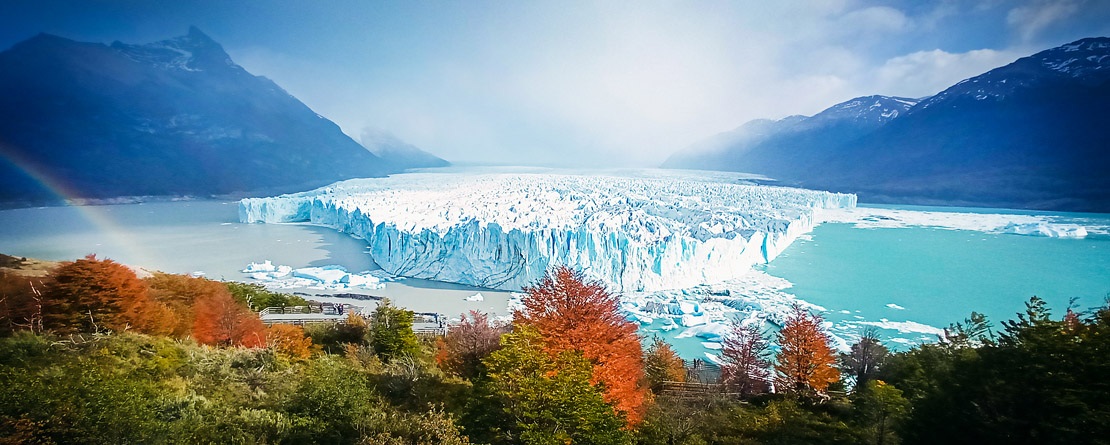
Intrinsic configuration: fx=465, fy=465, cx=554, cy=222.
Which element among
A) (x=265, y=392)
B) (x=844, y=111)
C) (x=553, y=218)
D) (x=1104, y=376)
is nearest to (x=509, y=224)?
(x=553, y=218)

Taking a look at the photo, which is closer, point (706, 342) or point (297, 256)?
point (706, 342)

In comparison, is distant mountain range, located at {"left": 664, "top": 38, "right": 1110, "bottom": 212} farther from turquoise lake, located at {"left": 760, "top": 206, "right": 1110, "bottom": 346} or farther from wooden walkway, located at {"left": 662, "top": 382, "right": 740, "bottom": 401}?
wooden walkway, located at {"left": 662, "top": 382, "right": 740, "bottom": 401}

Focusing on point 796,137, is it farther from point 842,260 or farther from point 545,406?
point 545,406

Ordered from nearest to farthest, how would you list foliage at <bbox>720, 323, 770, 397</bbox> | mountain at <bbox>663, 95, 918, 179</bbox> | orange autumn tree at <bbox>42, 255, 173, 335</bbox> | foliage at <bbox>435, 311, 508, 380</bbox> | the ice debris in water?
orange autumn tree at <bbox>42, 255, 173, 335</bbox>
foliage at <bbox>435, 311, 508, 380</bbox>
foliage at <bbox>720, 323, 770, 397</bbox>
the ice debris in water
mountain at <bbox>663, 95, 918, 179</bbox>

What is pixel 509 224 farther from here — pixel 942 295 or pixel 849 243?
pixel 849 243

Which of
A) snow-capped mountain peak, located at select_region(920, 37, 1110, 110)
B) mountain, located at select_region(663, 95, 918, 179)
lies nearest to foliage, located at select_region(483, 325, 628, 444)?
snow-capped mountain peak, located at select_region(920, 37, 1110, 110)

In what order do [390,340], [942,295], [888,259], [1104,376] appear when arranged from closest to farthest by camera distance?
[1104,376]
[390,340]
[942,295]
[888,259]
